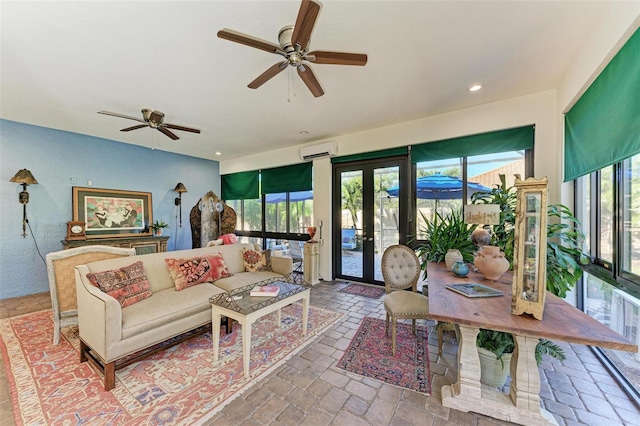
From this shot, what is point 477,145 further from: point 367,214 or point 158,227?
point 158,227

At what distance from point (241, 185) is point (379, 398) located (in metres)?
5.69

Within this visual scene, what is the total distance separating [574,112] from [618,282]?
1692mm

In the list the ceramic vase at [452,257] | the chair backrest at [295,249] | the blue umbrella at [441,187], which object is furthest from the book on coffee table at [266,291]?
the blue umbrella at [441,187]

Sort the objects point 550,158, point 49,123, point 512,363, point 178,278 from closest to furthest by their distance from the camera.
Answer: point 512,363 → point 178,278 → point 550,158 → point 49,123

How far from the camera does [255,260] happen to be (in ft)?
11.7

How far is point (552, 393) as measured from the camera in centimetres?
182

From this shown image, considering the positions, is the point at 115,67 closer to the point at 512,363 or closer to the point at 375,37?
the point at 375,37

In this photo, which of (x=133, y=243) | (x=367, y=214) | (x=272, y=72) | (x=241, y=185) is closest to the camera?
(x=272, y=72)

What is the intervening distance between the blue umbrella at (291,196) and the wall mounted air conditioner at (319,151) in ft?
2.59

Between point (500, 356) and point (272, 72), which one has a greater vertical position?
point (272, 72)

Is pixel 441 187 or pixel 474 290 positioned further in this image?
pixel 441 187

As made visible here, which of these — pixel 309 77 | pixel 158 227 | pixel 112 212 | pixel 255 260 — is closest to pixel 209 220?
pixel 158 227

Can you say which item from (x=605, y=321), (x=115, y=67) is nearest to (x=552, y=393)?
(x=605, y=321)

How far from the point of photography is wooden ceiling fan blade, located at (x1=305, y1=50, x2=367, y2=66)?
1850 millimetres
